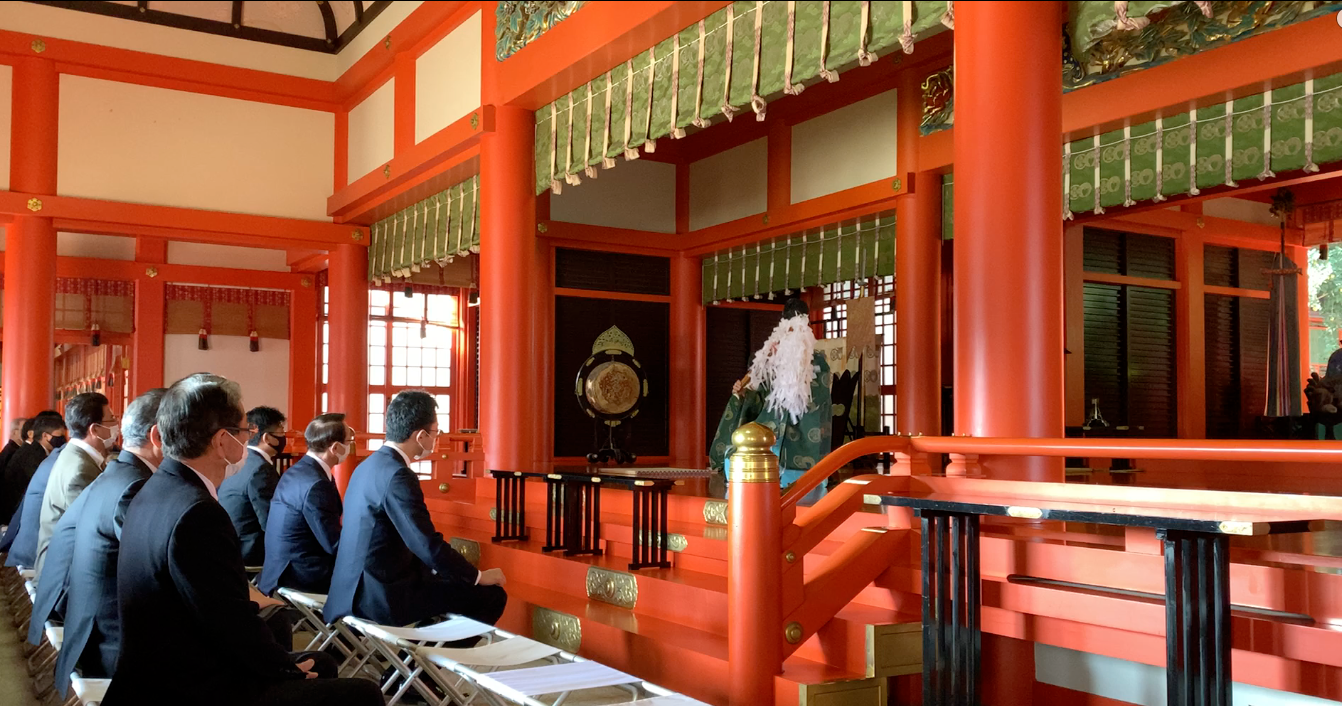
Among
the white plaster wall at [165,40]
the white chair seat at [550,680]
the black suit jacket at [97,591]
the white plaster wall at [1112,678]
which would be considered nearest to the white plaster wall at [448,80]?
the white plaster wall at [165,40]

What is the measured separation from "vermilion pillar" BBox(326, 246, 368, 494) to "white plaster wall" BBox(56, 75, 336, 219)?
50 cm

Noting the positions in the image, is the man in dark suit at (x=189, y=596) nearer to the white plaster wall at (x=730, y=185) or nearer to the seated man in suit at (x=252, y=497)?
the seated man in suit at (x=252, y=497)

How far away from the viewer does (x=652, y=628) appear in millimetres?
3965

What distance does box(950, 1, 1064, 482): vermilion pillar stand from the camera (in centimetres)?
366

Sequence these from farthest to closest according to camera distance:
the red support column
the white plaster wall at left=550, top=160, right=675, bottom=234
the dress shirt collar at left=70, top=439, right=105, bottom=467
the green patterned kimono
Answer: the red support column
the white plaster wall at left=550, top=160, right=675, bottom=234
the green patterned kimono
the dress shirt collar at left=70, top=439, right=105, bottom=467

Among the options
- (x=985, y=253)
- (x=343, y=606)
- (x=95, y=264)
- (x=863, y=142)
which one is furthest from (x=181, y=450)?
(x=95, y=264)

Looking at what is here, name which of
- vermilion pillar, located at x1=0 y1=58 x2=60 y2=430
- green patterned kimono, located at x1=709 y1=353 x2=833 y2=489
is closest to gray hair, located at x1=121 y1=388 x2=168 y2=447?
green patterned kimono, located at x1=709 y1=353 x2=833 y2=489

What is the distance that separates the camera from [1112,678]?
3.10 metres

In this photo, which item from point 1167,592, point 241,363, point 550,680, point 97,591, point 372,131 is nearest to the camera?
point 1167,592

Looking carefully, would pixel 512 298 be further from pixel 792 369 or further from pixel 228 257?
pixel 228 257

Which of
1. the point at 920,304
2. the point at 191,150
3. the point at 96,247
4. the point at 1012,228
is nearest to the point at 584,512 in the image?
the point at 1012,228

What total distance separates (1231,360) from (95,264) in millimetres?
10455

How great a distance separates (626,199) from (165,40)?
4.04 m

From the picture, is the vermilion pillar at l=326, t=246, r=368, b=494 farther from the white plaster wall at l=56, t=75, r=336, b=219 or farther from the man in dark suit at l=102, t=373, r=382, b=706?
the man in dark suit at l=102, t=373, r=382, b=706
